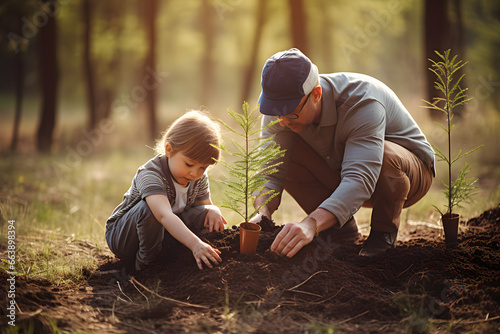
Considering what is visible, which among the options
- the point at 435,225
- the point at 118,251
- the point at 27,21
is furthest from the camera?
the point at 27,21

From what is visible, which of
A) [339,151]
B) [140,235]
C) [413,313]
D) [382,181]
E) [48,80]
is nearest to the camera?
[413,313]

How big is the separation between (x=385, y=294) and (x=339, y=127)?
1291 mm

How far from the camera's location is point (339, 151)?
3658 mm

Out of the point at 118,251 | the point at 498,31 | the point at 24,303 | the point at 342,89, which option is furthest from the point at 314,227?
the point at 498,31

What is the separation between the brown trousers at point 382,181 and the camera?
3.44 metres

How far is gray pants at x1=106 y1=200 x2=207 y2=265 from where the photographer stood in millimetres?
3162

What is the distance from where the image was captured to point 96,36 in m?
15.6

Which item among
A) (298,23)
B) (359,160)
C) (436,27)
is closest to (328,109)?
(359,160)

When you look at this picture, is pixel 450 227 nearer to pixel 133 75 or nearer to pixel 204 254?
pixel 204 254

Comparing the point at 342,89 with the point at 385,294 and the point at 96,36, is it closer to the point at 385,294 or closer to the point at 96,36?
the point at 385,294

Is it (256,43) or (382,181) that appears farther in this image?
(256,43)

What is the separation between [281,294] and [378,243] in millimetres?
1154

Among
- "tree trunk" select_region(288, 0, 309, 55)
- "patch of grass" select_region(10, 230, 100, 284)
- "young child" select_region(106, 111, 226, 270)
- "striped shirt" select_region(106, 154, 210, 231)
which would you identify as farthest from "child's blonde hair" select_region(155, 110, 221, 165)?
"tree trunk" select_region(288, 0, 309, 55)

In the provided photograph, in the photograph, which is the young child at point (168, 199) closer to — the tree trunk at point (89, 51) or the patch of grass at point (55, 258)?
the patch of grass at point (55, 258)
